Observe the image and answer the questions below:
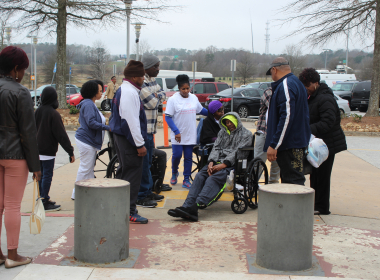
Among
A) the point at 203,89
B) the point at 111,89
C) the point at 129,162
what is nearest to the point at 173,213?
the point at 129,162

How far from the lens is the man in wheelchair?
4.95 metres

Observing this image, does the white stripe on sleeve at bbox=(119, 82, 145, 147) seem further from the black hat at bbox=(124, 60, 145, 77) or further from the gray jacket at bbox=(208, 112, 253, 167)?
the gray jacket at bbox=(208, 112, 253, 167)

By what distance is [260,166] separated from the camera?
5.84m

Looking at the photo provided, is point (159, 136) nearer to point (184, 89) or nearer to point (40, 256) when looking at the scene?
point (184, 89)

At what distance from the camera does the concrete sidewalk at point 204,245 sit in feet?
11.4

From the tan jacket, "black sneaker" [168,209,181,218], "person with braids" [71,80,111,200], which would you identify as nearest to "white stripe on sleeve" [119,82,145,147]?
"black sneaker" [168,209,181,218]

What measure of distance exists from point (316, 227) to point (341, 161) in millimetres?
5144

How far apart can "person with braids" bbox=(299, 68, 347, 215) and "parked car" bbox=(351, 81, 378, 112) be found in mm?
22422

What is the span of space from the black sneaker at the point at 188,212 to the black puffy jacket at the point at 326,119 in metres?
1.77

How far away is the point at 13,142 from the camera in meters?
3.44

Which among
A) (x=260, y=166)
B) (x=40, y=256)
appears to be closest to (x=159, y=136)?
(x=260, y=166)

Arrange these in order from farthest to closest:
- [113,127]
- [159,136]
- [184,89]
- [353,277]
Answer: [159,136] < [184,89] < [113,127] < [353,277]

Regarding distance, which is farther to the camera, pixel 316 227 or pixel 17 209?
pixel 316 227

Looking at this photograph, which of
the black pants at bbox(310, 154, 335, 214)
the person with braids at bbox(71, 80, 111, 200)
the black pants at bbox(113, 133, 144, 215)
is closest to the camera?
the black pants at bbox(113, 133, 144, 215)
